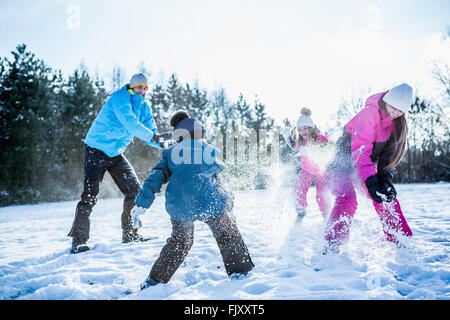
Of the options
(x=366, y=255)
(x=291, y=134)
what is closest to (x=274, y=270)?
(x=366, y=255)

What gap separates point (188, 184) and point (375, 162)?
1868 mm

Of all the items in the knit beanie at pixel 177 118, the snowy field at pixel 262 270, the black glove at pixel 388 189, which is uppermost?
the knit beanie at pixel 177 118

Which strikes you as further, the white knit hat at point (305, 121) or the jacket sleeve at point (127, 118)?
the white knit hat at point (305, 121)

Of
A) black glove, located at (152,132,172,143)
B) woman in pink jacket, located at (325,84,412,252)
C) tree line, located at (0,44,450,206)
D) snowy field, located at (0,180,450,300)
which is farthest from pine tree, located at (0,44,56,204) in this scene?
woman in pink jacket, located at (325,84,412,252)

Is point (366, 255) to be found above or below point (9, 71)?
below

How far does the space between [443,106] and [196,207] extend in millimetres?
22426

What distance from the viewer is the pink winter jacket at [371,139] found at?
93.8 inches

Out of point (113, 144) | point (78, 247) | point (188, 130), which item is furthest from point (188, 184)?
point (78, 247)

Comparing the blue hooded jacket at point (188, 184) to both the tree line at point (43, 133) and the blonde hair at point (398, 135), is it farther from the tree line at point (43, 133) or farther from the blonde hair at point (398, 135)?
the tree line at point (43, 133)

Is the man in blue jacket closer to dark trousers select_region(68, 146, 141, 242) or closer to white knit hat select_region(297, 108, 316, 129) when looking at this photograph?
dark trousers select_region(68, 146, 141, 242)

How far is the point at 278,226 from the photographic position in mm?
3945

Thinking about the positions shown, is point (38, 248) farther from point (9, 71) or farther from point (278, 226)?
point (9, 71)

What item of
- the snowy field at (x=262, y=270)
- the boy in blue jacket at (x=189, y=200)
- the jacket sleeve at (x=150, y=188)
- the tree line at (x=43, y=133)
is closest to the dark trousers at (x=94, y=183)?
the snowy field at (x=262, y=270)

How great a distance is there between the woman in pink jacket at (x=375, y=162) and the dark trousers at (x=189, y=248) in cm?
97
